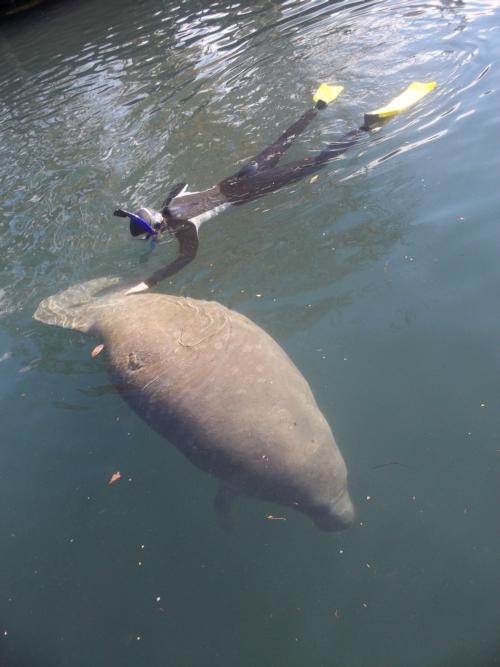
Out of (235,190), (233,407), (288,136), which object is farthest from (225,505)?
(288,136)

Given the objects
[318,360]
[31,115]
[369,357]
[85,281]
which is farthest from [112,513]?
[31,115]

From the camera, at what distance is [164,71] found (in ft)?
36.8

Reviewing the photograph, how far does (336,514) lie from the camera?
370 cm

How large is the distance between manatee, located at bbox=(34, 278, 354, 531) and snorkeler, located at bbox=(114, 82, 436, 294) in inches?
50.4

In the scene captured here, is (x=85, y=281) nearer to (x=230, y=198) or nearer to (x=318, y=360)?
(x=230, y=198)

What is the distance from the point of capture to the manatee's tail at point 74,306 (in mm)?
5277

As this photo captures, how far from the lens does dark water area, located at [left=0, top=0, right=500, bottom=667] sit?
3.33 meters

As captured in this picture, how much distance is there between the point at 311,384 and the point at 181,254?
2.37 m

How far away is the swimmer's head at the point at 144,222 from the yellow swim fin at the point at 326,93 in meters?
3.96

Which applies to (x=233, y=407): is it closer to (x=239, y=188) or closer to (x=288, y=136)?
(x=239, y=188)

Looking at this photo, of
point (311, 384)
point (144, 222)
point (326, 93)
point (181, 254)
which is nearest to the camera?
point (311, 384)

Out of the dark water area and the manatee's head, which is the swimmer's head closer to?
the dark water area

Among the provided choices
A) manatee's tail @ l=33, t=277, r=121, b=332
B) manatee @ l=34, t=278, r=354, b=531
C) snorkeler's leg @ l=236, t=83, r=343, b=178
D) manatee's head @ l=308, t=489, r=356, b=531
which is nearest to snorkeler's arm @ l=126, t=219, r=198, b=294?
manatee's tail @ l=33, t=277, r=121, b=332

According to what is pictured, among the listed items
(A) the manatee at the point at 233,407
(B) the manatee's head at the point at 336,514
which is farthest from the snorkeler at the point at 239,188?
(B) the manatee's head at the point at 336,514
